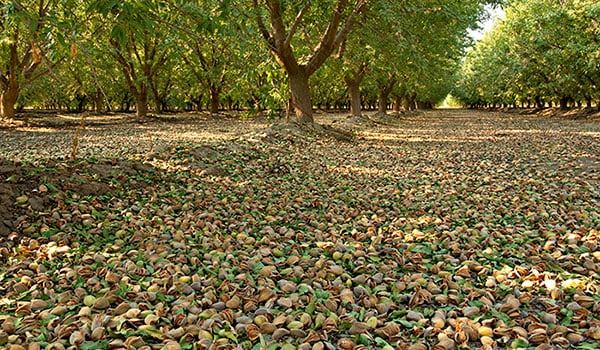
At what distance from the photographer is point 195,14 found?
385 cm

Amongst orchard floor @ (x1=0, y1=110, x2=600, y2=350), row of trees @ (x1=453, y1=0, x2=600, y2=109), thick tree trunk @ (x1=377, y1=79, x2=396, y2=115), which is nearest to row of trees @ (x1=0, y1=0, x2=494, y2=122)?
orchard floor @ (x1=0, y1=110, x2=600, y2=350)

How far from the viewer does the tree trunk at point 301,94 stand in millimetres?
14555

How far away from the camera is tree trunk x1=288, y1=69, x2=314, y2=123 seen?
14555mm

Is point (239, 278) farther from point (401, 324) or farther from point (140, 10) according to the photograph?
point (140, 10)

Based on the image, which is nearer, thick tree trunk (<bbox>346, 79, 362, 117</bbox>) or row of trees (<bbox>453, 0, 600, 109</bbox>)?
row of trees (<bbox>453, 0, 600, 109</bbox>)

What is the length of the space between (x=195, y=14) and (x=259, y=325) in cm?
289

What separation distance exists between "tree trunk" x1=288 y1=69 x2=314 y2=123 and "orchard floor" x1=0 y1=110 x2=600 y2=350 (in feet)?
25.9

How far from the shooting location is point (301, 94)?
15133mm

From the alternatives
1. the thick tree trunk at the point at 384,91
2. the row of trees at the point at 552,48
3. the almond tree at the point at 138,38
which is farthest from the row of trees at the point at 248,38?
the row of trees at the point at 552,48

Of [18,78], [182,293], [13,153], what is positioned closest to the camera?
[182,293]

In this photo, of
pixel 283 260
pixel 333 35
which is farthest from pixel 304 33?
pixel 283 260

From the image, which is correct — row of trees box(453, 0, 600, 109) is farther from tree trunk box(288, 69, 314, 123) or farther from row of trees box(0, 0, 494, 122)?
tree trunk box(288, 69, 314, 123)

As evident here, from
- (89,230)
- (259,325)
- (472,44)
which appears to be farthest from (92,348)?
(472,44)

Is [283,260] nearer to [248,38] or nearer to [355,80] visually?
[248,38]
